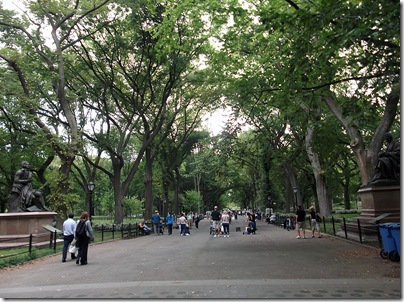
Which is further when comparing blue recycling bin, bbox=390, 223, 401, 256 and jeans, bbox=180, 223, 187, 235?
jeans, bbox=180, 223, 187, 235

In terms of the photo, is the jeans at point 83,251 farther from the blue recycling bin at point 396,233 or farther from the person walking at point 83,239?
the blue recycling bin at point 396,233

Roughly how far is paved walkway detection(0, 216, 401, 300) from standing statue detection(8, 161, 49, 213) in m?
6.35

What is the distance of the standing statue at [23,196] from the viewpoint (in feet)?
58.0

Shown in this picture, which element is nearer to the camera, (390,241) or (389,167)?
(390,241)

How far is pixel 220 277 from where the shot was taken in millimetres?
8203

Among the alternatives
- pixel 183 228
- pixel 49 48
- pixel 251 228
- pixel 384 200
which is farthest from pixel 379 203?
pixel 49 48

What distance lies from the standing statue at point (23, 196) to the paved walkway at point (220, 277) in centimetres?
635

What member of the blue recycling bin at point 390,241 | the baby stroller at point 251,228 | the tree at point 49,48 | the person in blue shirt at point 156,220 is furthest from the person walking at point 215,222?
the blue recycling bin at point 390,241

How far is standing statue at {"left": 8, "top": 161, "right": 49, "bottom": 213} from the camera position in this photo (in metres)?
17.7

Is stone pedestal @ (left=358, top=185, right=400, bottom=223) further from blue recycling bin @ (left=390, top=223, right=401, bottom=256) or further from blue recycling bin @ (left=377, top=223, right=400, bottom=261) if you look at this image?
blue recycling bin @ (left=390, top=223, right=401, bottom=256)

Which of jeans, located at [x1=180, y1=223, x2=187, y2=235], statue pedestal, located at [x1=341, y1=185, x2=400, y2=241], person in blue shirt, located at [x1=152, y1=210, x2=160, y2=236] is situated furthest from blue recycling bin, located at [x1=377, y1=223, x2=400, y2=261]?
person in blue shirt, located at [x1=152, y1=210, x2=160, y2=236]

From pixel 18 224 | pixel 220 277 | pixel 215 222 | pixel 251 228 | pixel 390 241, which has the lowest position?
pixel 220 277

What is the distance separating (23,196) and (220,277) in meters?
13.4

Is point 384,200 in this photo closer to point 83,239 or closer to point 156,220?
point 83,239
